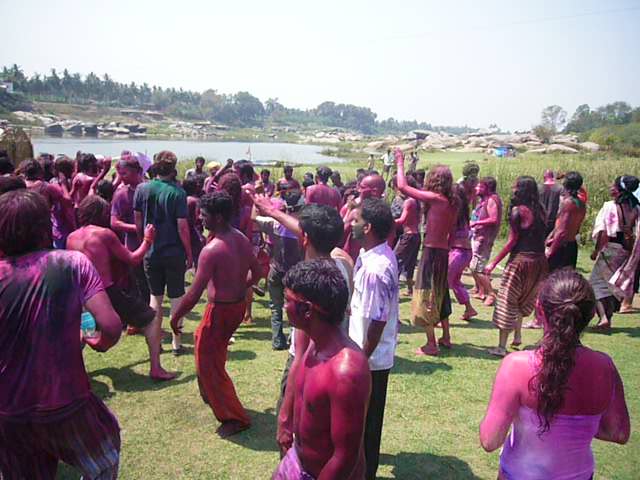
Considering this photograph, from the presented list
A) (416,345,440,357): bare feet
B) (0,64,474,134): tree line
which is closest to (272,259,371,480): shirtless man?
(416,345,440,357): bare feet

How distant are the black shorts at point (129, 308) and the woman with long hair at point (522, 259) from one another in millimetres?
3795

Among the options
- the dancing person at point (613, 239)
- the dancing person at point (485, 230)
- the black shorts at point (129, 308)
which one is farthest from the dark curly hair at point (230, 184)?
the dancing person at point (613, 239)

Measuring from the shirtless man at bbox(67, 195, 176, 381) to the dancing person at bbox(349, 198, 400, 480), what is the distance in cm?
198

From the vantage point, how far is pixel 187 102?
461 ft

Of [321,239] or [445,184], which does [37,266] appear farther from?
[445,184]

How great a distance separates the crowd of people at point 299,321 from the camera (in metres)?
1.94

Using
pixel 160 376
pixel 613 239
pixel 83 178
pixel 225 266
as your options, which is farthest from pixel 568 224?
pixel 83 178

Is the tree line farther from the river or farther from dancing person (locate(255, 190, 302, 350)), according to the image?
dancing person (locate(255, 190, 302, 350))

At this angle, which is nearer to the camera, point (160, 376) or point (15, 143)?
point (160, 376)

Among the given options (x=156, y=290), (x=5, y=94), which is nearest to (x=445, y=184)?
(x=156, y=290)

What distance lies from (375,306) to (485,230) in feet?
17.0

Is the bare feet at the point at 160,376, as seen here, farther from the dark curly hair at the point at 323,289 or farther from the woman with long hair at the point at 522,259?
the woman with long hair at the point at 522,259

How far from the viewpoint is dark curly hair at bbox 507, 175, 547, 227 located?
529 cm

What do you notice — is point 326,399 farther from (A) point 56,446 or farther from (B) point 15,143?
(B) point 15,143
